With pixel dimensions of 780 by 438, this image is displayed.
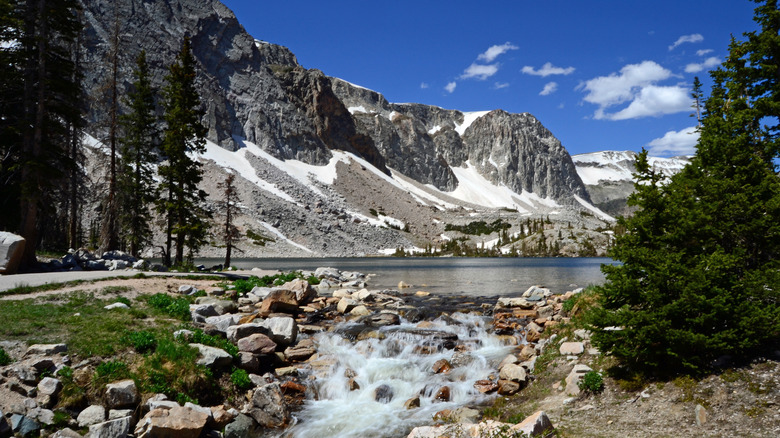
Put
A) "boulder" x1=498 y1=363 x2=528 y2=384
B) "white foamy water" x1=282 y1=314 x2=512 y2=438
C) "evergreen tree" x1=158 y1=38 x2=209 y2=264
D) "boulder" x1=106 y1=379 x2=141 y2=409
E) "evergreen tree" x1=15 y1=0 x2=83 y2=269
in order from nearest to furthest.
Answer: "boulder" x1=106 y1=379 x2=141 y2=409 → "white foamy water" x1=282 y1=314 x2=512 y2=438 → "boulder" x1=498 y1=363 x2=528 y2=384 → "evergreen tree" x1=15 y1=0 x2=83 y2=269 → "evergreen tree" x1=158 y1=38 x2=209 y2=264

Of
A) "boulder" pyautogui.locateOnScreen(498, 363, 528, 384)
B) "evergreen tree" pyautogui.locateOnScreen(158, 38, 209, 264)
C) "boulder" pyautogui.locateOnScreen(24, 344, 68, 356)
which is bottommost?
"boulder" pyautogui.locateOnScreen(498, 363, 528, 384)

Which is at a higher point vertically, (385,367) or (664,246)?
(664,246)

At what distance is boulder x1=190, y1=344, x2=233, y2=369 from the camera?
12.8 metres

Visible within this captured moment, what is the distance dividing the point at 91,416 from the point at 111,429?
31.9 inches

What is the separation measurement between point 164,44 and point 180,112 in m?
168

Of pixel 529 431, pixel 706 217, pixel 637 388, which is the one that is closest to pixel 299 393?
pixel 529 431

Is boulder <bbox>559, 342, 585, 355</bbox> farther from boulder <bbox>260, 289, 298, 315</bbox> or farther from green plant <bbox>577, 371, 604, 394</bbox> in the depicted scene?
boulder <bbox>260, 289, 298, 315</bbox>

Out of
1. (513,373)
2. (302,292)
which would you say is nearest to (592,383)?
(513,373)

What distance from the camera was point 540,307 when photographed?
76.6 ft

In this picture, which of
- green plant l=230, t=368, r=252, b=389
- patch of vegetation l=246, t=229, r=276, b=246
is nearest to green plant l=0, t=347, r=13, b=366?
green plant l=230, t=368, r=252, b=389

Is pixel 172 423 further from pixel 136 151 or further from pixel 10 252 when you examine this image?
pixel 136 151

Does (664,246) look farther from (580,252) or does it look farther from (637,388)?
(580,252)

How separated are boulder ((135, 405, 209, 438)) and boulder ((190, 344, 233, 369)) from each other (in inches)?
84.9

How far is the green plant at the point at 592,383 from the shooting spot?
1080 centimetres
